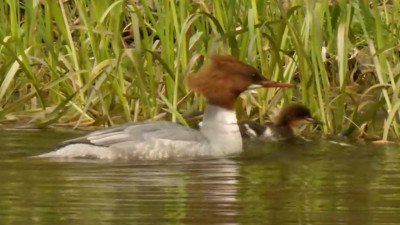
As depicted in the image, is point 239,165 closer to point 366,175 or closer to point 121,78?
point 366,175

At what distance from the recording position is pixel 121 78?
962 cm

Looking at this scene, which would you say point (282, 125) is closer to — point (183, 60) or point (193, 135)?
point (183, 60)

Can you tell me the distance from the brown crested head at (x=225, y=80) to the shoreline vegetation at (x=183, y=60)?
15cm

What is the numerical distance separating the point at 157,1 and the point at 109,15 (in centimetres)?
48

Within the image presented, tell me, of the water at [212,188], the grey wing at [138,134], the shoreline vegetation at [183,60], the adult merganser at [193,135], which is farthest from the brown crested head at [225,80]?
the grey wing at [138,134]

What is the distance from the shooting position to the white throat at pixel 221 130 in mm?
8820

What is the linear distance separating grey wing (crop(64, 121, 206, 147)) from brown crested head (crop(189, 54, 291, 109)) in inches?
23.9

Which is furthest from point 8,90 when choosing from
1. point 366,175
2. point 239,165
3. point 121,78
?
point 366,175

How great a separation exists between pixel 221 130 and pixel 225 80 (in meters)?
0.41

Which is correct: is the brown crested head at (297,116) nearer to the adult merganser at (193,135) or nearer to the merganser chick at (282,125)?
the merganser chick at (282,125)

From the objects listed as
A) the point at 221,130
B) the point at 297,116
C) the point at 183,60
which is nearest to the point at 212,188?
the point at 221,130

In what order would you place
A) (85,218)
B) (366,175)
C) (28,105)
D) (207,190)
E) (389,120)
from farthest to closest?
(28,105) → (389,120) → (366,175) → (207,190) → (85,218)

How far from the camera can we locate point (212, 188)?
22.9 feet

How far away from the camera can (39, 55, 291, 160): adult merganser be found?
8523mm
